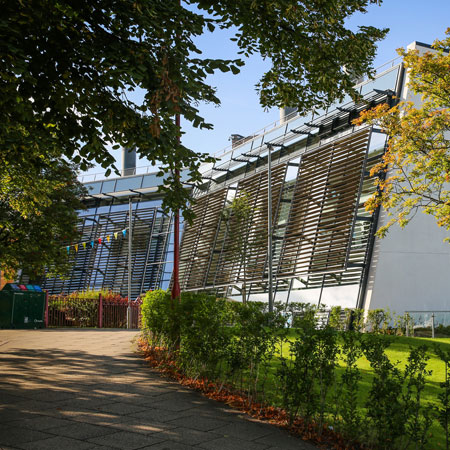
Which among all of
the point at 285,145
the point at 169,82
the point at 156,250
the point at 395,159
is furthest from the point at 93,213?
the point at 169,82

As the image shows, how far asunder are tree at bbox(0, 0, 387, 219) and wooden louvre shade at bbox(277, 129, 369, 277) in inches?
509

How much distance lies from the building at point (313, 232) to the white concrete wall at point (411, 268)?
38mm

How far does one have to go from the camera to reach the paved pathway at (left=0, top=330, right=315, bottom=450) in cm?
566

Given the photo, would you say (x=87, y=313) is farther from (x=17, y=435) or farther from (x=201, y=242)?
(x=17, y=435)

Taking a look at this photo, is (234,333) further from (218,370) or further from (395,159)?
(395,159)

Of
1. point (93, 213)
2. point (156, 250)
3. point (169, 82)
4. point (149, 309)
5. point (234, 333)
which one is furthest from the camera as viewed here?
point (93, 213)

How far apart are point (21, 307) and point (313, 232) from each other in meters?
12.2

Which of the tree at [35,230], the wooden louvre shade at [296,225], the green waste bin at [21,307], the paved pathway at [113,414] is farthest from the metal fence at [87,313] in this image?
the paved pathway at [113,414]

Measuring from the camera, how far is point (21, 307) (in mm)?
22562

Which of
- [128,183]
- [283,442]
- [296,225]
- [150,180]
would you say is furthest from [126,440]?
[128,183]

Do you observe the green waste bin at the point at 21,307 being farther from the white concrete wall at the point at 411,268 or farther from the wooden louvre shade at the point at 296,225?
the white concrete wall at the point at 411,268

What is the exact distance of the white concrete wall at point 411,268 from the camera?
774 inches

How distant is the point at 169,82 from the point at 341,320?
1372 cm

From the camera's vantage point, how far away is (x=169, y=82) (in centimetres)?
662
